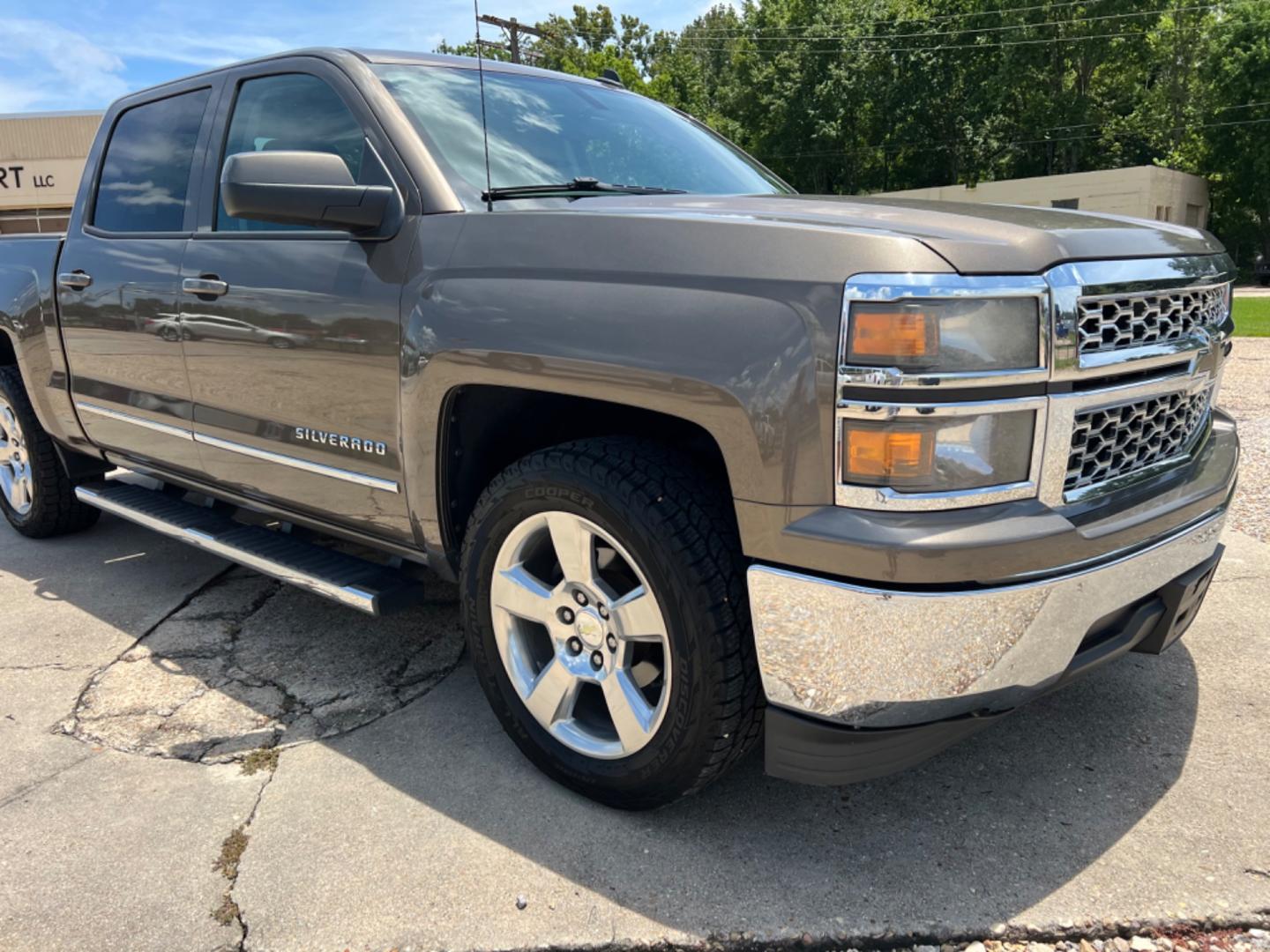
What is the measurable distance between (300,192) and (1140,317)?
2.01 metres

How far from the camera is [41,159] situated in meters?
33.9

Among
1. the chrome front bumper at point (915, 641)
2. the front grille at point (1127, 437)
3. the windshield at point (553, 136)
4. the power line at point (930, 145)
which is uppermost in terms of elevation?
the power line at point (930, 145)

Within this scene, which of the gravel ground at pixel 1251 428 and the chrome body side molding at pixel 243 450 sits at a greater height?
the chrome body side molding at pixel 243 450

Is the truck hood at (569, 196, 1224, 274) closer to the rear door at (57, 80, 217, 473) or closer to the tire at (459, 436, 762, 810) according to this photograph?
the tire at (459, 436, 762, 810)

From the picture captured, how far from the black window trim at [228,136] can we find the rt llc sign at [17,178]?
37.6m

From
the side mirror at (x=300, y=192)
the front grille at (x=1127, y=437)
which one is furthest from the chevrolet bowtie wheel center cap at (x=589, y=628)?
the side mirror at (x=300, y=192)

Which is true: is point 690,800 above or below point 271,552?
below

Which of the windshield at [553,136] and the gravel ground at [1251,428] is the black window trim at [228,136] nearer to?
the windshield at [553,136]

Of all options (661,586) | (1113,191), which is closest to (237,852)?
(661,586)

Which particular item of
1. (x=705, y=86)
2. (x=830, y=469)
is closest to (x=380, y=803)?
(x=830, y=469)

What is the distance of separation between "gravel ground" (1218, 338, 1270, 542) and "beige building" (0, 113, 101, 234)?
3590 cm

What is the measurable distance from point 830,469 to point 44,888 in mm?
2013

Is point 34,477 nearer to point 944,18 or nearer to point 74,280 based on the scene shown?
point 74,280

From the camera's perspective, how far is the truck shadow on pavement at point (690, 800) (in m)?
2.09
